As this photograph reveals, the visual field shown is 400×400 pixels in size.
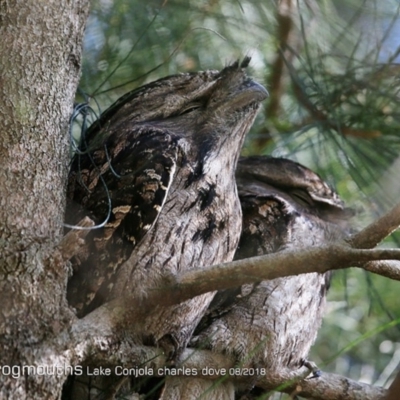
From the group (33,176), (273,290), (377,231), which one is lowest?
(273,290)

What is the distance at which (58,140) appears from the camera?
2008mm

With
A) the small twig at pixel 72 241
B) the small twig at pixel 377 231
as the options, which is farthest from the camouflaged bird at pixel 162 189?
the small twig at pixel 377 231

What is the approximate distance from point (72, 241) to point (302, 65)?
157 cm

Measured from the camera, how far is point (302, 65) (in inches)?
115

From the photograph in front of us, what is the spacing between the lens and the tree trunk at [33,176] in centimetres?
160

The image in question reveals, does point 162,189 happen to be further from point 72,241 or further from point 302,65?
point 302,65

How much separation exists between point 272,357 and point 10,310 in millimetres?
1126

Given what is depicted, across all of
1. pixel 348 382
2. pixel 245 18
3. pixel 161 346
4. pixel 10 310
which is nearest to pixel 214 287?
pixel 10 310

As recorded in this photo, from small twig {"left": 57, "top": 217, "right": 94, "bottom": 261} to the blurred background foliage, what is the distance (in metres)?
1.03

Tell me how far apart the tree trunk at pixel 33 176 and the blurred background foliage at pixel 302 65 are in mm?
528

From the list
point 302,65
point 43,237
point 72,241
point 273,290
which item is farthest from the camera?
point 302,65

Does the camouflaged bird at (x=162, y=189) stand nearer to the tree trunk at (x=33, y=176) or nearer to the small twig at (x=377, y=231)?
the tree trunk at (x=33, y=176)

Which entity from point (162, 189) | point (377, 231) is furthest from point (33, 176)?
point (377, 231)

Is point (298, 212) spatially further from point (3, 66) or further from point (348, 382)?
point (3, 66)
